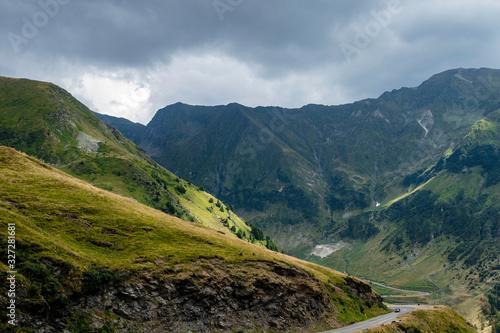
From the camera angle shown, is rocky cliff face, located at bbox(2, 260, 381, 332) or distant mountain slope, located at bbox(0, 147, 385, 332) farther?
rocky cliff face, located at bbox(2, 260, 381, 332)

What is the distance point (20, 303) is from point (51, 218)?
18.5 m

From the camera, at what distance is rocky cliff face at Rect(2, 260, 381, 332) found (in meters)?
37.8

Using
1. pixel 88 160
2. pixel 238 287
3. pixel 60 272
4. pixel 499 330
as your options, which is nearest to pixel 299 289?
pixel 238 287

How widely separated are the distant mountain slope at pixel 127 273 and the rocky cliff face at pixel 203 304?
0.15 meters

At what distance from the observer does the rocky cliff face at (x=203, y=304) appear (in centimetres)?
3784

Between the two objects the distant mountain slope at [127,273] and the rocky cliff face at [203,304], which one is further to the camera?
the rocky cliff face at [203,304]

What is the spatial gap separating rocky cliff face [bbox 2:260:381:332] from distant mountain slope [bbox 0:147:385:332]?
145 mm

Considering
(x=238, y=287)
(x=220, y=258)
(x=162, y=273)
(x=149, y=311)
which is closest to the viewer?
(x=149, y=311)

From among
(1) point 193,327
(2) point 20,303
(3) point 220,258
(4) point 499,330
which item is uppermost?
(3) point 220,258

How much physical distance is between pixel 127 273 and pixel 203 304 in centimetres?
1363

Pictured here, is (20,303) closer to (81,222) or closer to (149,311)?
(149,311)

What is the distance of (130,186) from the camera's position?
180 meters

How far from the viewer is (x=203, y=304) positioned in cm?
4872

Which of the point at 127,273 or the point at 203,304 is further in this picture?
the point at 203,304
